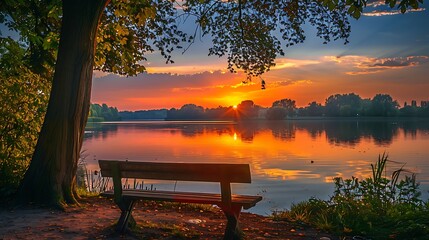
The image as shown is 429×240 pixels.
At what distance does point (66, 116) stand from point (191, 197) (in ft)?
13.5

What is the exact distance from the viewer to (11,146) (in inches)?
448

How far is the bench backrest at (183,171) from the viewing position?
664 centimetres

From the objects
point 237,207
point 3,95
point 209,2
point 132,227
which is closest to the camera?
point 237,207

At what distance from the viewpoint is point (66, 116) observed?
985 centimetres

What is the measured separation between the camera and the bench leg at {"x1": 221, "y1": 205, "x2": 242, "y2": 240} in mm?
7051

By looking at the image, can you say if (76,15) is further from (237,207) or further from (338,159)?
(338,159)

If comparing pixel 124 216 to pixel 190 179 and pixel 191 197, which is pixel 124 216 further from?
pixel 190 179

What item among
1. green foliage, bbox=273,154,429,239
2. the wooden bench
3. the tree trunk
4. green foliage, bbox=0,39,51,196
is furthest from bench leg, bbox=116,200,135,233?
green foliage, bbox=0,39,51,196

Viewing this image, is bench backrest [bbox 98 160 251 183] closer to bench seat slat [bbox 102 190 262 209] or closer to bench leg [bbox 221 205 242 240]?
bench seat slat [bbox 102 190 262 209]

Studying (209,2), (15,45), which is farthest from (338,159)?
(15,45)

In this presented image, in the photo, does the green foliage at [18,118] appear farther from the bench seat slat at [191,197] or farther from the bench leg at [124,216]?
the bench seat slat at [191,197]

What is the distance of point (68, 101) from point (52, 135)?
32.4 inches

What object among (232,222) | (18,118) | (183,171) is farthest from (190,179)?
(18,118)

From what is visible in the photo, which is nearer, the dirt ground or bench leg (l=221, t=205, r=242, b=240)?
bench leg (l=221, t=205, r=242, b=240)
